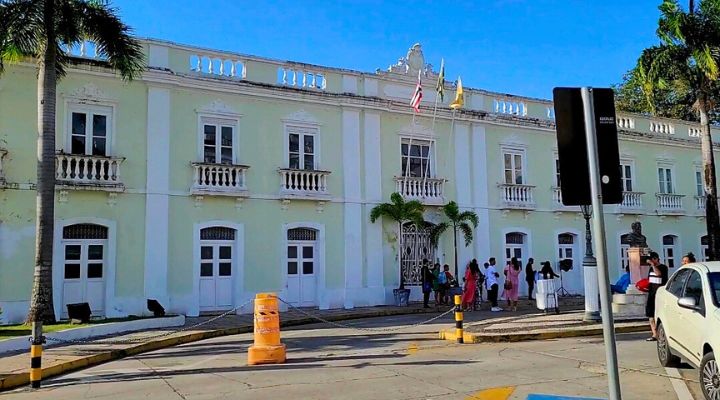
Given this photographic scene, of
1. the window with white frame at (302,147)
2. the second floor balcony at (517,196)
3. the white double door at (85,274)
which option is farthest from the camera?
the second floor balcony at (517,196)

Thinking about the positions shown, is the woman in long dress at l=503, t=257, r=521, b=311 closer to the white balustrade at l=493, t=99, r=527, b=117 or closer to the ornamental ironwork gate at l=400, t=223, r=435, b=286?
the ornamental ironwork gate at l=400, t=223, r=435, b=286

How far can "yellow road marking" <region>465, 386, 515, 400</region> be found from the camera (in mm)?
7681

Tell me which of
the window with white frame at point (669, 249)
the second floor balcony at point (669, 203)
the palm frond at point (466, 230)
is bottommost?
the window with white frame at point (669, 249)

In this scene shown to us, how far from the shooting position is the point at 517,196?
2577 cm

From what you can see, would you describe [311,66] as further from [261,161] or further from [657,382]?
[657,382]

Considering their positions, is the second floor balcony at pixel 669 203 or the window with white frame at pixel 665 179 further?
the window with white frame at pixel 665 179

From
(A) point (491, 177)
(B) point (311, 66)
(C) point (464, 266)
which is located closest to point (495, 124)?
(A) point (491, 177)

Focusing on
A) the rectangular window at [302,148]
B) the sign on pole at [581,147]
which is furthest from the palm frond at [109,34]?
the sign on pole at [581,147]

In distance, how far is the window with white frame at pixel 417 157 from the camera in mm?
23625

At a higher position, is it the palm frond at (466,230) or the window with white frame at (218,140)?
the window with white frame at (218,140)

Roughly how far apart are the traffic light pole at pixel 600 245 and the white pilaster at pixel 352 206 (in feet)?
57.4

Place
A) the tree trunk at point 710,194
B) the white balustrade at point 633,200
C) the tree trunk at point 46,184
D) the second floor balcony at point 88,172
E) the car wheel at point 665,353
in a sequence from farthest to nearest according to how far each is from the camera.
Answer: the white balustrade at point 633,200
the tree trunk at point 710,194
the second floor balcony at point 88,172
the tree trunk at point 46,184
the car wheel at point 665,353

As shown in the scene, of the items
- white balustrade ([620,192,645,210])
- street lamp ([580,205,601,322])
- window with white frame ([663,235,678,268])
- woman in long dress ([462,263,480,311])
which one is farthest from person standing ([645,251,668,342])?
window with white frame ([663,235,678,268])

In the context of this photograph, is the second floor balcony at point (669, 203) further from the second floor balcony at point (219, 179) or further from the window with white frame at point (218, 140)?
the window with white frame at point (218, 140)
